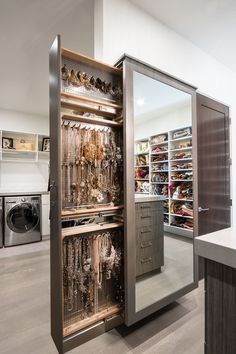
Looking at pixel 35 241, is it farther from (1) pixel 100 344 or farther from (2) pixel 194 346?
(2) pixel 194 346

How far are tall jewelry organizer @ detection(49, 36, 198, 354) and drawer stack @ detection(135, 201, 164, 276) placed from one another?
2 cm

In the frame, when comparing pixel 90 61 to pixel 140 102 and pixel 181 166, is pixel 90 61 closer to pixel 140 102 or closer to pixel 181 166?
pixel 140 102

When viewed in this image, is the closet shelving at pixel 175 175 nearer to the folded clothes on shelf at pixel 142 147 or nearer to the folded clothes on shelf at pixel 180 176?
the folded clothes on shelf at pixel 180 176

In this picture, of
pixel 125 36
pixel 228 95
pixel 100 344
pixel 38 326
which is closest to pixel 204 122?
pixel 228 95

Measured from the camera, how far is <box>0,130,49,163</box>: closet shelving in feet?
14.1

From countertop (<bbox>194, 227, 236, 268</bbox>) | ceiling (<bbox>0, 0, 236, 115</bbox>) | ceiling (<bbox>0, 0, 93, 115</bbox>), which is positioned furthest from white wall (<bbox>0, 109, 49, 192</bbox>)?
countertop (<bbox>194, 227, 236, 268</bbox>)

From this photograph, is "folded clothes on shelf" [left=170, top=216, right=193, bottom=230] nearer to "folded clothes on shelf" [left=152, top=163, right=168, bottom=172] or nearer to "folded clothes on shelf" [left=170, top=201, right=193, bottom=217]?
"folded clothes on shelf" [left=170, top=201, right=193, bottom=217]

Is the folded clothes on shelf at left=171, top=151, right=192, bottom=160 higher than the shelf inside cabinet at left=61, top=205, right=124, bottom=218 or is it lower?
higher

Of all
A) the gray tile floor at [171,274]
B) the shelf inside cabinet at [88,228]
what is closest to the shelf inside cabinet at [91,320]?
the gray tile floor at [171,274]

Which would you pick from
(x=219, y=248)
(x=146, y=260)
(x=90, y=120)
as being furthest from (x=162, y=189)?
(x=219, y=248)

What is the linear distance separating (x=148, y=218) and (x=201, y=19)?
2.17 meters

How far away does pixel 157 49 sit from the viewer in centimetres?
208

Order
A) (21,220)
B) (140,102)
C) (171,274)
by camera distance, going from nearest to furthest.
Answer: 1. (140,102)
2. (171,274)
3. (21,220)

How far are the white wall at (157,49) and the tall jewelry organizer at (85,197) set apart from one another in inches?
14.3
